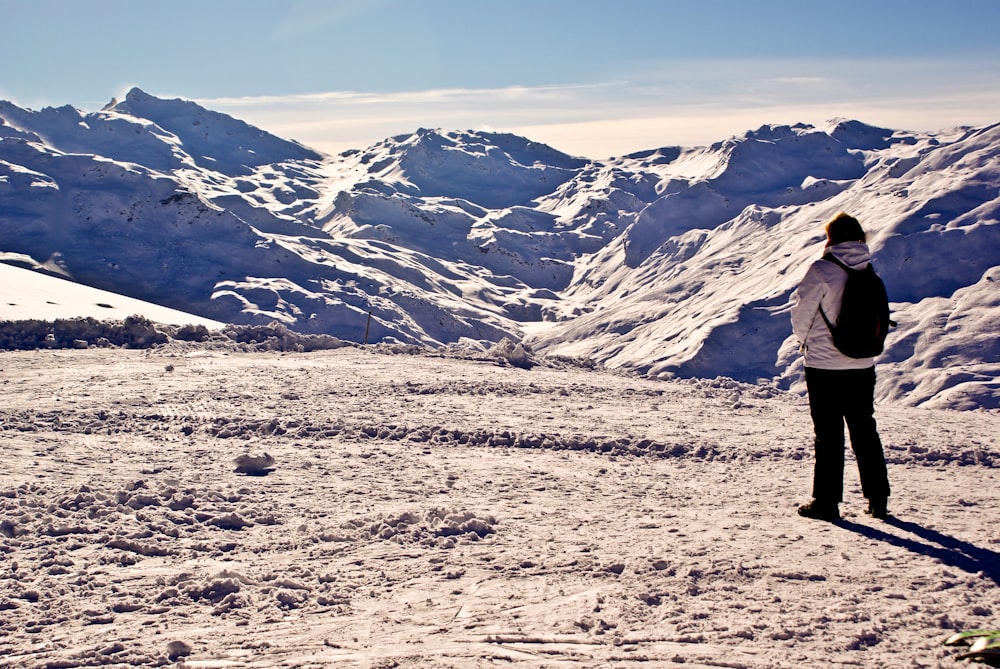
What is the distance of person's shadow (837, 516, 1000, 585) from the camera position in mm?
4199

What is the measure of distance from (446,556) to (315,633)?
98 cm

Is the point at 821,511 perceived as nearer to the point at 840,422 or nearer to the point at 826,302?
the point at 840,422

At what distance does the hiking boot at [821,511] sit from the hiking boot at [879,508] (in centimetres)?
18

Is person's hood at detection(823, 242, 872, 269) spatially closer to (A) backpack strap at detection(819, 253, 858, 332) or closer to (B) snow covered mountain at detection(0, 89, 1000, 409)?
(A) backpack strap at detection(819, 253, 858, 332)

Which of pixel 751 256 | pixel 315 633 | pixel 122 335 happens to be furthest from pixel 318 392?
pixel 751 256

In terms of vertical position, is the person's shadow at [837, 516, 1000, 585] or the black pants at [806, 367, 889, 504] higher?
the black pants at [806, 367, 889, 504]

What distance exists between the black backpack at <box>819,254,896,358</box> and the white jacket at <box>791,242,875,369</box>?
3 cm

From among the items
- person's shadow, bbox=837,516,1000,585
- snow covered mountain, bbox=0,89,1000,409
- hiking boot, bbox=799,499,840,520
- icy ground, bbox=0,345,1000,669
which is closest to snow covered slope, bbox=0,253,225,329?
icy ground, bbox=0,345,1000,669

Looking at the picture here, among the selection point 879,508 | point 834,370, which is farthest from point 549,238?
Result: point 834,370

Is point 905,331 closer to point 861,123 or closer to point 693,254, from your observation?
point 693,254

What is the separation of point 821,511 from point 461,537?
2009mm

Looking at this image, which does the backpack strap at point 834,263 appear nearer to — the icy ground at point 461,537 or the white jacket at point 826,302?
the white jacket at point 826,302

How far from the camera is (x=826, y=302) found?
4727 mm

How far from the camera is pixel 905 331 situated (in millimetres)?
19219
